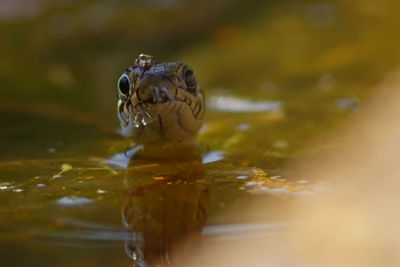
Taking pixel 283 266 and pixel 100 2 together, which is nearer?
pixel 283 266

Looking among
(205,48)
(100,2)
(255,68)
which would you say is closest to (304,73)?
(255,68)

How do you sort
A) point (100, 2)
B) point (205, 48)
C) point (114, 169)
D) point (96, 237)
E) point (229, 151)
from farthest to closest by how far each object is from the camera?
point (100, 2), point (205, 48), point (229, 151), point (114, 169), point (96, 237)

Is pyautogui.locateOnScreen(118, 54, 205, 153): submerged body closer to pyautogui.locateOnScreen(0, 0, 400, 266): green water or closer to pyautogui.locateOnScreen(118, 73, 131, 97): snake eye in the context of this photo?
pyautogui.locateOnScreen(118, 73, 131, 97): snake eye

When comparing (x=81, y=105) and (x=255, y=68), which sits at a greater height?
(x=255, y=68)

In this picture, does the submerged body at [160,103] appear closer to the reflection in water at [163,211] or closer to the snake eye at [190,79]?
the snake eye at [190,79]

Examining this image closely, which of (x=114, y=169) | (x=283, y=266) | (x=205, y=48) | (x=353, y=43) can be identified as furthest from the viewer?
(x=205, y=48)

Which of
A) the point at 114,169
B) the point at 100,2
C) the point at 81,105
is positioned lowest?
the point at 114,169

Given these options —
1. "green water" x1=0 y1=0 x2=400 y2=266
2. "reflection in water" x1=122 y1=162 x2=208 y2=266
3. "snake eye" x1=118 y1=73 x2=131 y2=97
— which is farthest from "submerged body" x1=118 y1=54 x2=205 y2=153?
"reflection in water" x1=122 y1=162 x2=208 y2=266

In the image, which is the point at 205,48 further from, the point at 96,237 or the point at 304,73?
the point at 96,237
